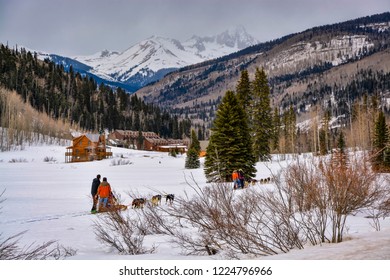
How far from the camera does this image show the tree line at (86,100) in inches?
2922

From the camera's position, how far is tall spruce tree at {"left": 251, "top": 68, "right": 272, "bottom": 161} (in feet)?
98.8

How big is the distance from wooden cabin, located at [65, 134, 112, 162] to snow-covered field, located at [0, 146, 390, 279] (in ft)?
1.14

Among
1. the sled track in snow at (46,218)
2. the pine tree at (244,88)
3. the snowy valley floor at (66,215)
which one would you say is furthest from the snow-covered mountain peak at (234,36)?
the pine tree at (244,88)

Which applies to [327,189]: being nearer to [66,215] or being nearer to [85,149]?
[66,215]

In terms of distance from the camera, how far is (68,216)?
8648mm

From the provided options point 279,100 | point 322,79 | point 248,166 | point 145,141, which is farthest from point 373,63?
point 248,166

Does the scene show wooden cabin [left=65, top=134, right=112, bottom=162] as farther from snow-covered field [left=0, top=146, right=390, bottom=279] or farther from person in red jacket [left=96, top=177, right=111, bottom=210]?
person in red jacket [left=96, top=177, right=111, bottom=210]

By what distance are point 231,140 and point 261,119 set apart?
1404 cm

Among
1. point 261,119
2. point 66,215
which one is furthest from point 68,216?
point 261,119

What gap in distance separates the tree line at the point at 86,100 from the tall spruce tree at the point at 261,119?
1849 inches

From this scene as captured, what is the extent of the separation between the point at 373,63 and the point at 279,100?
5160cm

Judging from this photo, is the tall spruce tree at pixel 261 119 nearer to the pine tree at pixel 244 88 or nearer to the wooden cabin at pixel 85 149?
the pine tree at pixel 244 88

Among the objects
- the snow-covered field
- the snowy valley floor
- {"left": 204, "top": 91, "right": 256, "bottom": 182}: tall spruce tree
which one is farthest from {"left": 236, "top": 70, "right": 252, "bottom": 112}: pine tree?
the snowy valley floor

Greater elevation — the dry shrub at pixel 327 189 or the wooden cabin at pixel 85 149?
the wooden cabin at pixel 85 149
